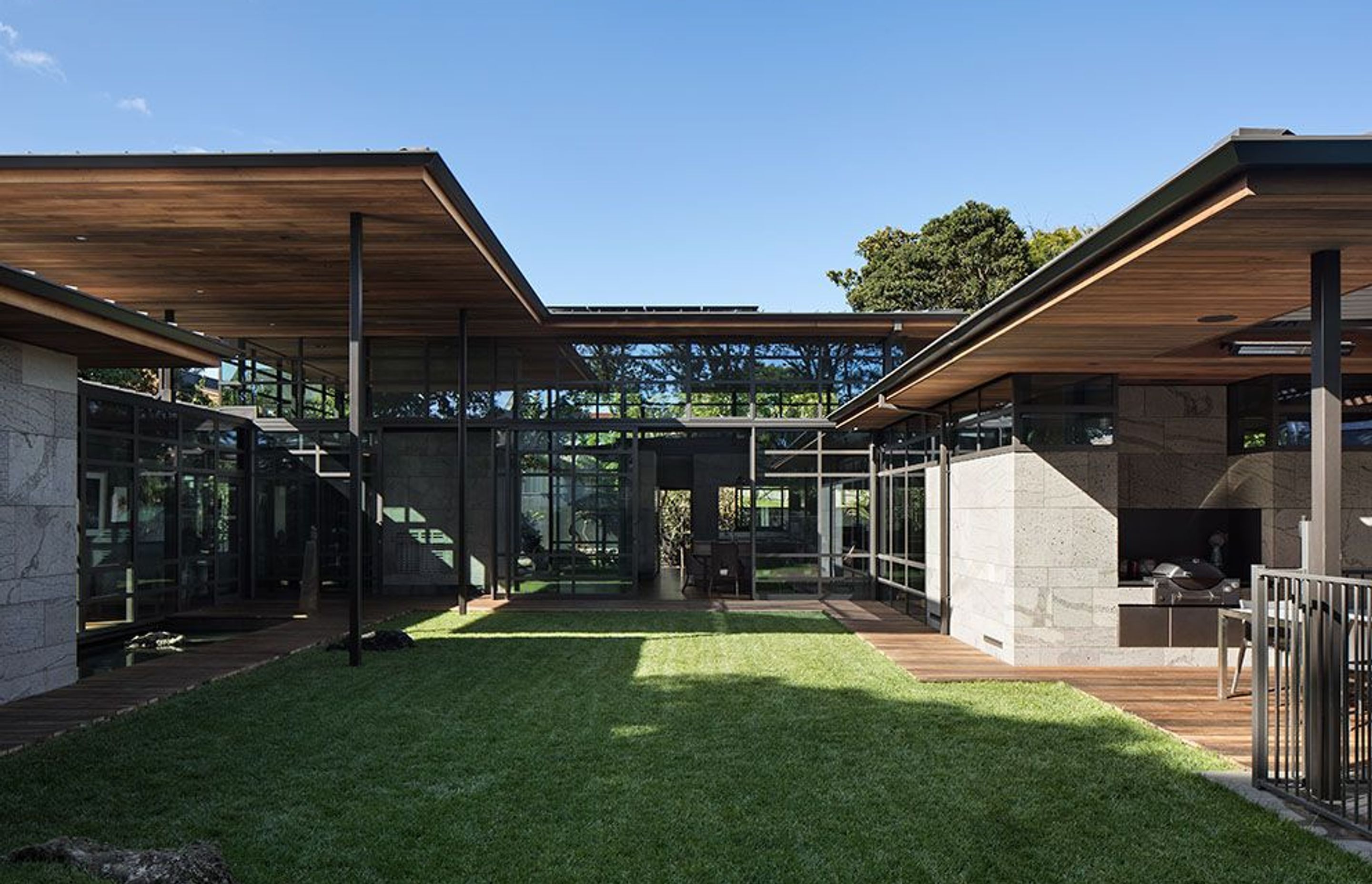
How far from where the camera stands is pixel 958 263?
1387 inches

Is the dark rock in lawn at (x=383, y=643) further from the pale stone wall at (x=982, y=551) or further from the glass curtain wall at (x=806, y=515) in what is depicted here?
the glass curtain wall at (x=806, y=515)

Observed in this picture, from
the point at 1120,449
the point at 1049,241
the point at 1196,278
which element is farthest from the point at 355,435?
the point at 1049,241

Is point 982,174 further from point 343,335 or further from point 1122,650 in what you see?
point 1122,650

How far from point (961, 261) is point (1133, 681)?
1082 inches

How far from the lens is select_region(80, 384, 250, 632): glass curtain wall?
1269cm

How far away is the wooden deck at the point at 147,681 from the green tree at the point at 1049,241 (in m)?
28.2

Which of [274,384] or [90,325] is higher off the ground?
[274,384]

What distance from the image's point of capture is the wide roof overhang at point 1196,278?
4457 mm

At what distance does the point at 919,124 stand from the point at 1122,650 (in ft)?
65.5

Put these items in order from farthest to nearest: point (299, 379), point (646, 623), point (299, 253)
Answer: point (299, 379) → point (646, 623) → point (299, 253)

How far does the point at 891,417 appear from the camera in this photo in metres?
15.2

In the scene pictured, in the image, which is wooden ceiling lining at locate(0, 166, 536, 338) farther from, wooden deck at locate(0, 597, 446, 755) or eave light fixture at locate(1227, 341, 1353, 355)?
eave light fixture at locate(1227, 341, 1353, 355)

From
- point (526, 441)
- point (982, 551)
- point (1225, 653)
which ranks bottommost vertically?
point (1225, 653)

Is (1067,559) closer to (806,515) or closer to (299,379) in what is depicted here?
(806,515)
